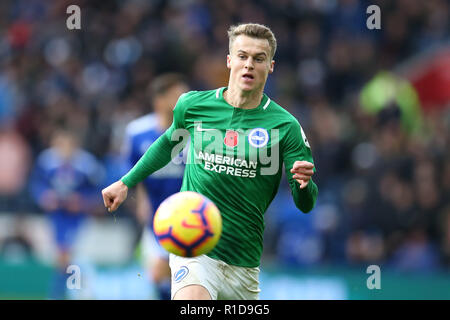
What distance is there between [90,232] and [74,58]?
371 cm

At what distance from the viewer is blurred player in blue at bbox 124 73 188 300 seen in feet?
27.4

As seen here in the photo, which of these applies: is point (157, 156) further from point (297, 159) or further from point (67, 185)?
point (67, 185)

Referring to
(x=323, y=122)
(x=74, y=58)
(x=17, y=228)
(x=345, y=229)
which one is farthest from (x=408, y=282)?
(x=74, y=58)

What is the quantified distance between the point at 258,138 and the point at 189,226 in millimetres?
871

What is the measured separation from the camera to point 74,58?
50.3 ft

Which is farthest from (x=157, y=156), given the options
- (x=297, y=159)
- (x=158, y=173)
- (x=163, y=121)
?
(x=163, y=121)

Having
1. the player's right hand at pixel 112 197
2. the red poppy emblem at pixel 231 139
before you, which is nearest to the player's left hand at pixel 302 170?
the red poppy emblem at pixel 231 139

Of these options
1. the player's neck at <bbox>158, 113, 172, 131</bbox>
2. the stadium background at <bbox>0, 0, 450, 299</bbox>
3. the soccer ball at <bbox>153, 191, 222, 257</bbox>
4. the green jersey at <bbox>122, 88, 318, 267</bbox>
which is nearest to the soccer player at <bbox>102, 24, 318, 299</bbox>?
the green jersey at <bbox>122, 88, 318, 267</bbox>

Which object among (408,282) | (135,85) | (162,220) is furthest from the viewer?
(135,85)

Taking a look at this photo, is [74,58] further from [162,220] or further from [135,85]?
[162,220]

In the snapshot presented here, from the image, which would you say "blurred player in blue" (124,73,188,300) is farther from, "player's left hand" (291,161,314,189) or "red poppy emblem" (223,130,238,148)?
"player's left hand" (291,161,314,189)

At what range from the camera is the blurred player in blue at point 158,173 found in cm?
836

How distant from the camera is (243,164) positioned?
18.7 feet

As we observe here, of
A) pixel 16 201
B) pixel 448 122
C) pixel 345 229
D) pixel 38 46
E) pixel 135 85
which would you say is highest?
pixel 38 46
